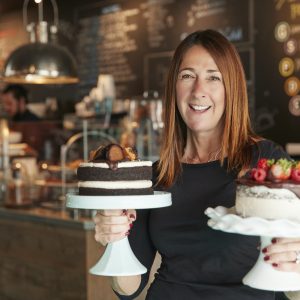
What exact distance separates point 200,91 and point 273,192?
0.37m

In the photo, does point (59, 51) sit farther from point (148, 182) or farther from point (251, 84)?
point (148, 182)

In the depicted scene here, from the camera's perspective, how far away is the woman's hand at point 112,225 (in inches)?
A: 67.9

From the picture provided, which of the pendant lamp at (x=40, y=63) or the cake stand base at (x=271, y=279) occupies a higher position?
the pendant lamp at (x=40, y=63)

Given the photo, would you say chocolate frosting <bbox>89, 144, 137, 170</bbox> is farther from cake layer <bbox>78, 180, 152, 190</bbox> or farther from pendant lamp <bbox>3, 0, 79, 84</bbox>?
pendant lamp <bbox>3, 0, 79, 84</bbox>

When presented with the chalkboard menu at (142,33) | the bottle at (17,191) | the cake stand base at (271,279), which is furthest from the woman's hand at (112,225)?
the chalkboard menu at (142,33)

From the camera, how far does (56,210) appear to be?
419 centimetres

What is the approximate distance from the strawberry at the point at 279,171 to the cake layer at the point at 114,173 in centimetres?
44

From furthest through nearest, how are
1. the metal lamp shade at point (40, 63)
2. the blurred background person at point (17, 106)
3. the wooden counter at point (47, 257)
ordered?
the blurred background person at point (17, 106) < the metal lamp shade at point (40, 63) < the wooden counter at point (47, 257)

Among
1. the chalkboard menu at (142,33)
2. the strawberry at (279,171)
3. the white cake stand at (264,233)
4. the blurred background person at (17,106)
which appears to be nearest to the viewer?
the white cake stand at (264,233)

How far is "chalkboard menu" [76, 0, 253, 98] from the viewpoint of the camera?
553cm

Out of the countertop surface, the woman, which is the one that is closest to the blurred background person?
the countertop surface

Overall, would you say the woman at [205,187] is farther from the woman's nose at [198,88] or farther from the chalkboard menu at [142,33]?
the chalkboard menu at [142,33]

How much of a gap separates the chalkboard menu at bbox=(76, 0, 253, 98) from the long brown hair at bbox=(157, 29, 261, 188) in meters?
3.55

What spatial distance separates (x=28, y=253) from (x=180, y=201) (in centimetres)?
261
